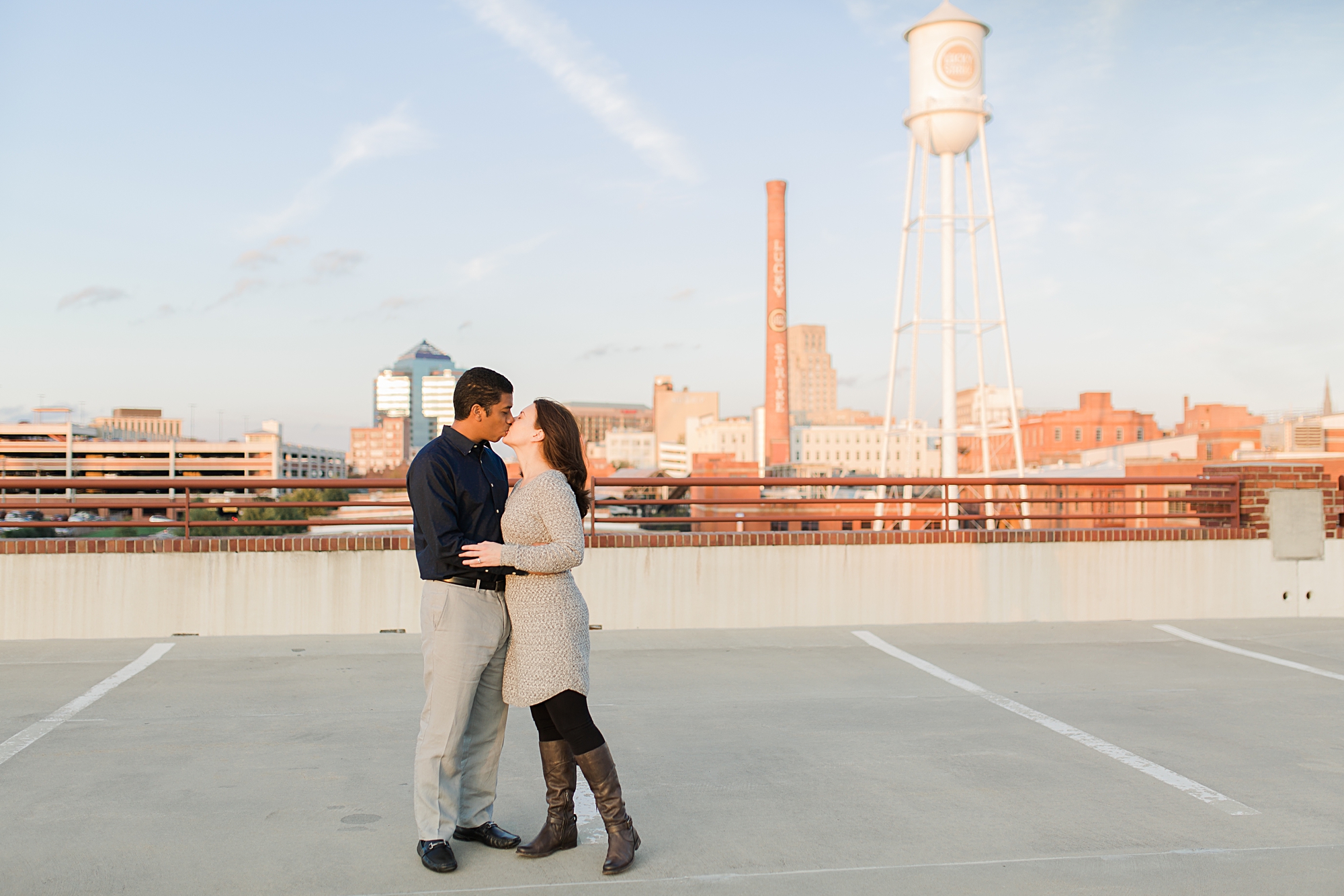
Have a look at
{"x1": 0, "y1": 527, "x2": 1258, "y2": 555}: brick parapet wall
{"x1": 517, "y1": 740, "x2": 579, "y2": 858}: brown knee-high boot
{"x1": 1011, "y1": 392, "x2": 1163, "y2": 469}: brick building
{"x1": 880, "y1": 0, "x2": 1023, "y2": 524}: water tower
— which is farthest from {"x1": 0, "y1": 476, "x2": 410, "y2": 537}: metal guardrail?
{"x1": 1011, "y1": 392, "x2": 1163, "y2": 469}: brick building

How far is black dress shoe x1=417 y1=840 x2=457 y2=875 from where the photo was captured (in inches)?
151

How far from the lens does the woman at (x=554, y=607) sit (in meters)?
3.82

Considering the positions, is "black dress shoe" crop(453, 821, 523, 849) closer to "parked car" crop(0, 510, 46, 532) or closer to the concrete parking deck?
the concrete parking deck

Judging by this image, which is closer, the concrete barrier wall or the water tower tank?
the concrete barrier wall

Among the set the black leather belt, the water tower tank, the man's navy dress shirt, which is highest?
the water tower tank

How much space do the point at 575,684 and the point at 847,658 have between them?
480 cm

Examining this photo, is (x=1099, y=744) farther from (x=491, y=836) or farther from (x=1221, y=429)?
(x=1221, y=429)

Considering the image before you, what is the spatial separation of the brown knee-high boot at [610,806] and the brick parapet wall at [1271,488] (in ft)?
30.3

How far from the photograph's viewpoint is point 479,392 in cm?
396

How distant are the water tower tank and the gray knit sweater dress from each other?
29.9 m

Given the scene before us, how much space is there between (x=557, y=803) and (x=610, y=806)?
279mm

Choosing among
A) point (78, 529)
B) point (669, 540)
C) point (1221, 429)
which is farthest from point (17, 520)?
point (1221, 429)

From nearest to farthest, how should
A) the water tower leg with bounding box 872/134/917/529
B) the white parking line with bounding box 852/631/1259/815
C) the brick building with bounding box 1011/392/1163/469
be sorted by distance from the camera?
the white parking line with bounding box 852/631/1259/815 → the water tower leg with bounding box 872/134/917/529 → the brick building with bounding box 1011/392/1163/469

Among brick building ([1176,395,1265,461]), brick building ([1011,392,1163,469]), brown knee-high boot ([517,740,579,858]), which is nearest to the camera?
brown knee-high boot ([517,740,579,858])
